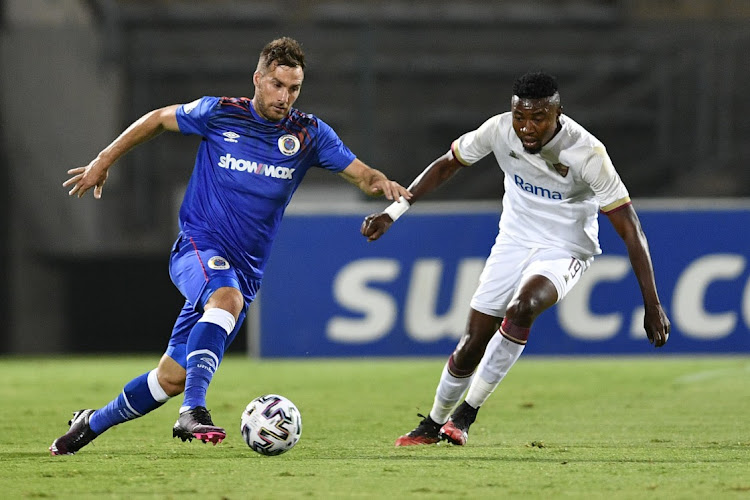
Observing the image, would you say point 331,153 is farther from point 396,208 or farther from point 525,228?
point 525,228

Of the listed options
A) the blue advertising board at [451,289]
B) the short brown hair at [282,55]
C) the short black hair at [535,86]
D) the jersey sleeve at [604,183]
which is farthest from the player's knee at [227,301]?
the blue advertising board at [451,289]

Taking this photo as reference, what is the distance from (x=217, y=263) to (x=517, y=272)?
1.53m

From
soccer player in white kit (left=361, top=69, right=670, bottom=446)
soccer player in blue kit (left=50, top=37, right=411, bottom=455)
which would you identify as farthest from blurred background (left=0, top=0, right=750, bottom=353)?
soccer player in blue kit (left=50, top=37, right=411, bottom=455)

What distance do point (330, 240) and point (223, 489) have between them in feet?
26.5

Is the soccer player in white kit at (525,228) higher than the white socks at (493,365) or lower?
higher

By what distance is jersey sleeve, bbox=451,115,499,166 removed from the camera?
622 cm

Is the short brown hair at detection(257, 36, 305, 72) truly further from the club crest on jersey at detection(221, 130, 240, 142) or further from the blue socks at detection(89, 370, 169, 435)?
the blue socks at detection(89, 370, 169, 435)

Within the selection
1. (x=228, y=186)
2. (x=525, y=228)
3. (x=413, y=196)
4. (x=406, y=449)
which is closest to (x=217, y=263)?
(x=228, y=186)

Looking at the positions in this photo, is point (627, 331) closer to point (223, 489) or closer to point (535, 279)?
point (535, 279)

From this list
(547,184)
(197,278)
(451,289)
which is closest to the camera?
(197,278)

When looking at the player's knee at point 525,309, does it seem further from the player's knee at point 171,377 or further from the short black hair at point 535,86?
the player's knee at point 171,377

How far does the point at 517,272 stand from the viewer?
620cm

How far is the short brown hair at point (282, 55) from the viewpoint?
5652mm

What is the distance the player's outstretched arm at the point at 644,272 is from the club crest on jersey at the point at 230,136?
5.83ft
